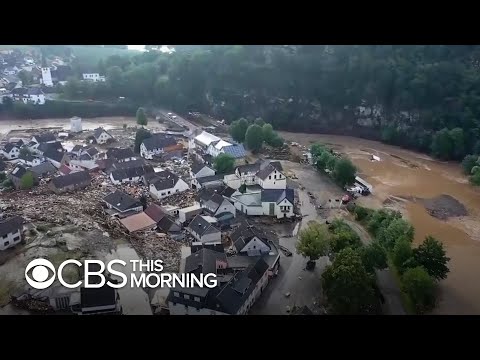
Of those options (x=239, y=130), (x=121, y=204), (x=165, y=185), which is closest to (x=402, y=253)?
(x=165, y=185)

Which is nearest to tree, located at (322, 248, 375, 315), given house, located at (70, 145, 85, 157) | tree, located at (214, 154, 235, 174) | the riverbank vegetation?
the riverbank vegetation

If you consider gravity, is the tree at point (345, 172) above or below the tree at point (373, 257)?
below

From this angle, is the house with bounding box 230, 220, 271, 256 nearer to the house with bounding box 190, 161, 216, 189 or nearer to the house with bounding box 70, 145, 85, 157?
the house with bounding box 190, 161, 216, 189

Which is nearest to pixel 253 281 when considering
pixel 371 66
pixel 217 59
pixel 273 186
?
pixel 273 186

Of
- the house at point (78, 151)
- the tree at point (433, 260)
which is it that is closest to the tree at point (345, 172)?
the tree at point (433, 260)

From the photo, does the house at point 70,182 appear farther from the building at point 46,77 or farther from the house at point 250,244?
the building at point 46,77
